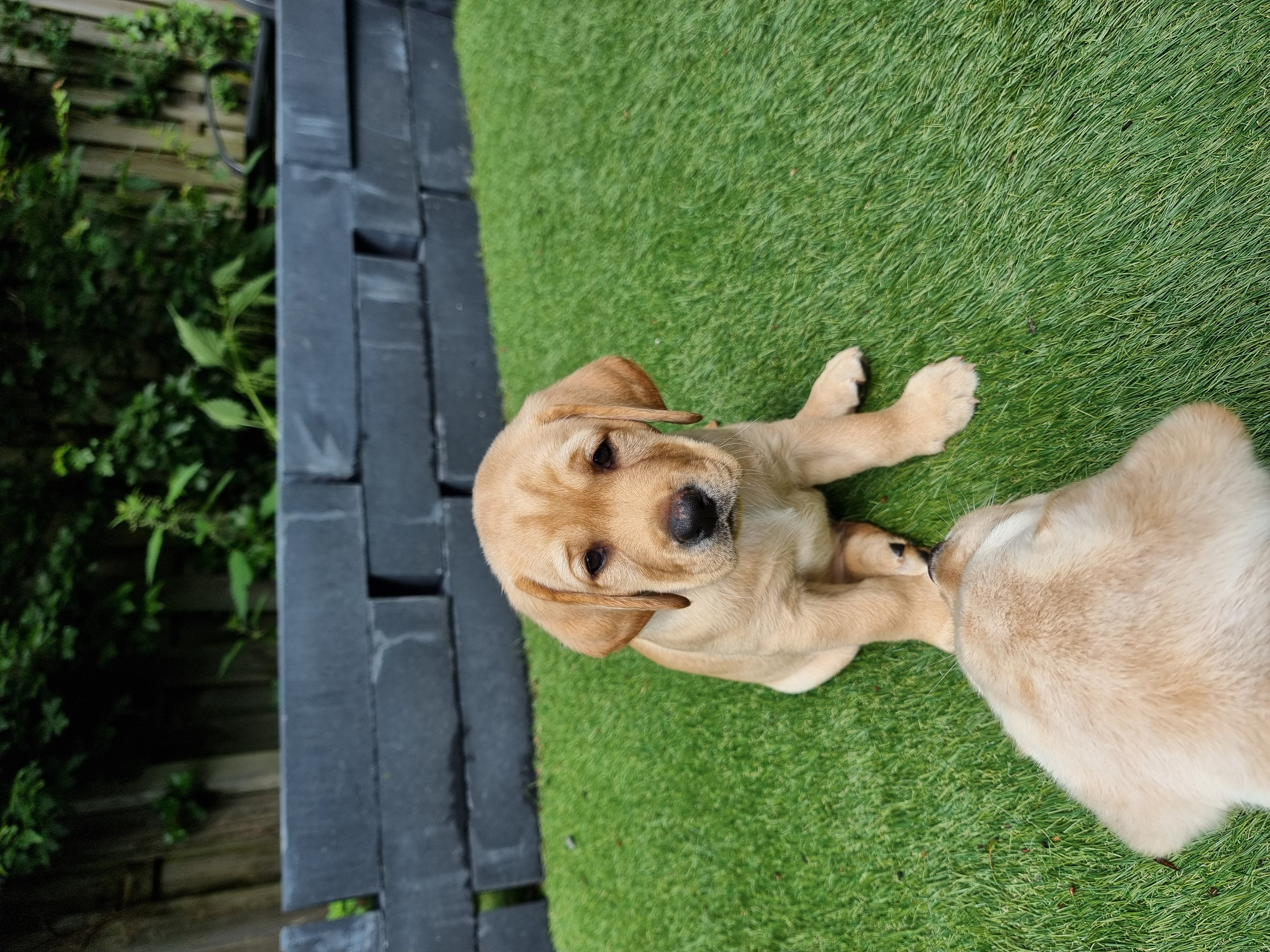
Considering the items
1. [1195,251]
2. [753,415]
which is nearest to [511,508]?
[753,415]

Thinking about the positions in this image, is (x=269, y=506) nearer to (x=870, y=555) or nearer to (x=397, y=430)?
(x=397, y=430)

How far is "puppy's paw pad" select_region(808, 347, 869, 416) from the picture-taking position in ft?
9.26

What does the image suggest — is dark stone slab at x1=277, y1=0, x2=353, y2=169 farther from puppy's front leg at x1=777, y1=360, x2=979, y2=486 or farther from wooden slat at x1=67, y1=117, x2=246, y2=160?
puppy's front leg at x1=777, y1=360, x2=979, y2=486

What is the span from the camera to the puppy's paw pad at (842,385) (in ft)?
9.26

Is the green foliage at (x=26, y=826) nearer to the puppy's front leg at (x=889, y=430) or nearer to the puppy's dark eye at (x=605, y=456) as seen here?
the puppy's dark eye at (x=605, y=456)

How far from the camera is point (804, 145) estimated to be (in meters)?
3.00

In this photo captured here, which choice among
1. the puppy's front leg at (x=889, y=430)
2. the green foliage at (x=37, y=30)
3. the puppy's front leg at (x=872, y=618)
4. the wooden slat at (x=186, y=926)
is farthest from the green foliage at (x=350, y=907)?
the green foliage at (x=37, y=30)

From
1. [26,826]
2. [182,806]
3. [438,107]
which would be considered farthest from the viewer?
[438,107]

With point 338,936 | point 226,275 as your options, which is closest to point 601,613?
point 338,936

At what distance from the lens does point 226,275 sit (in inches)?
207

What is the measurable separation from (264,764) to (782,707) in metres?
3.79

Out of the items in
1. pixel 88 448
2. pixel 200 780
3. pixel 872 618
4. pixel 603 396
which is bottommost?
pixel 872 618

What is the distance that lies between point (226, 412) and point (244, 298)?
32.3 inches

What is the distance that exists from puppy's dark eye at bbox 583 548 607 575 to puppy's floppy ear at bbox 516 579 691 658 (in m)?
0.08
